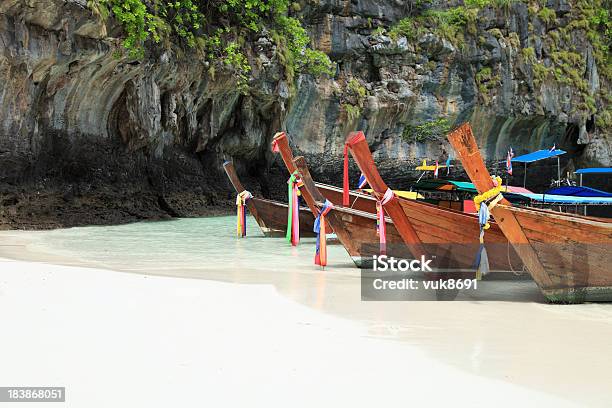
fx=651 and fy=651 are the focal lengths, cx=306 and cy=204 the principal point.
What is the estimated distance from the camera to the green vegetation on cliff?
49.1ft

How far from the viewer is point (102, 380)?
10.8ft

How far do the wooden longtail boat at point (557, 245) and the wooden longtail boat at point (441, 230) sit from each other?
0.98 meters

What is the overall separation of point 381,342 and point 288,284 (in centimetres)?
260

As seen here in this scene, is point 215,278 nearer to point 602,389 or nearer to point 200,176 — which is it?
point 602,389

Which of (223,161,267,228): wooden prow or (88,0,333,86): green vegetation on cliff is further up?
(88,0,333,86): green vegetation on cliff

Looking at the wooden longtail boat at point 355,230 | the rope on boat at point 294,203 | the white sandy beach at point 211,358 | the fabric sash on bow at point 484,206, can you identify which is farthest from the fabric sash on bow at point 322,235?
the white sandy beach at point 211,358

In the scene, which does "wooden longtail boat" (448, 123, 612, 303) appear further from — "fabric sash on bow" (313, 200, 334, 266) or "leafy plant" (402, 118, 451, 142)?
"leafy plant" (402, 118, 451, 142)

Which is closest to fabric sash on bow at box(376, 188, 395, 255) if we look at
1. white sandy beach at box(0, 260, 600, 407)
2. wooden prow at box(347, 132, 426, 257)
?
wooden prow at box(347, 132, 426, 257)

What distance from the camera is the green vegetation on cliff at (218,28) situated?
1498cm

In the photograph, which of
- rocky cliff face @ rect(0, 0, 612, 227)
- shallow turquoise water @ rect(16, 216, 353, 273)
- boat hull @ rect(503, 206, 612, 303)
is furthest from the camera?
rocky cliff face @ rect(0, 0, 612, 227)

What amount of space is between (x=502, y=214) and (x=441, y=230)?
3.87ft

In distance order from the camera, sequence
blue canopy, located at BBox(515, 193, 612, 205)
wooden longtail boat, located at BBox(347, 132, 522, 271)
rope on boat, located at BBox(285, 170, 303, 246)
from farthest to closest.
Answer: blue canopy, located at BBox(515, 193, 612, 205), rope on boat, located at BBox(285, 170, 303, 246), wooden longtail boat, located at BBox(347, 132, 522, 271)

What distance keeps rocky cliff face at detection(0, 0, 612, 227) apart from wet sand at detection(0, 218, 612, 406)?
27.7 feet

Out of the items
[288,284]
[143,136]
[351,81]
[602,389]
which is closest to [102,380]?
[602,389]
